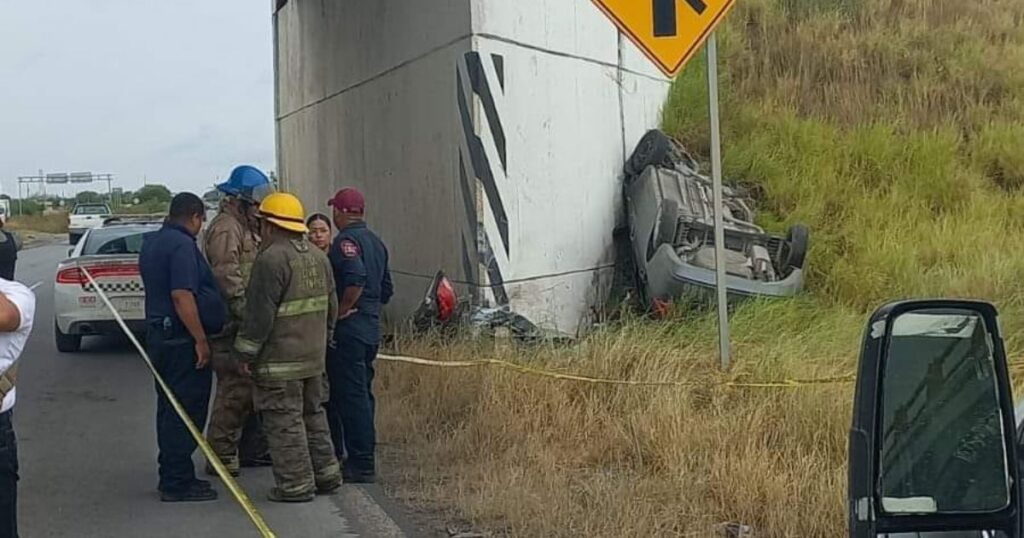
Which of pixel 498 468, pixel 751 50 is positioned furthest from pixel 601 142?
pixel 498 468

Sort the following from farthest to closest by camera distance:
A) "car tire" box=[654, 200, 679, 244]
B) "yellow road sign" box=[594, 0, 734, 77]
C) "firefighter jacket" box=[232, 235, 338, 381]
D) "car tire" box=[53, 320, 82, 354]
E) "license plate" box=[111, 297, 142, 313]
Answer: "car tire" box=[53, 320, 82, 354]
"license plate" box=[111, 297, 142, 313]
"car tire" box=[654, 200, 679, 244]
"yellow road sign" box=[594, 0, 734, 77]
"firefighter jacket" box=[232, 235, 338, 381]

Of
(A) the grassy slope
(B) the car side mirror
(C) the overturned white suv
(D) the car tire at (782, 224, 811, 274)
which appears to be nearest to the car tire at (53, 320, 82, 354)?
(A) the grassy slope

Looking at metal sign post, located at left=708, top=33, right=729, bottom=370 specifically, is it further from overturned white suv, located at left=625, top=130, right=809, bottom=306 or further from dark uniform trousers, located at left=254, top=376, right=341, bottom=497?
dark uniform trousers, located at left=254, top=376, right=341, bottom=497

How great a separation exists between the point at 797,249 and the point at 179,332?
21.0ft

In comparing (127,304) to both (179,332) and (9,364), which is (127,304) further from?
(9,364)

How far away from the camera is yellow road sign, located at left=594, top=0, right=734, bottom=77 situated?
8062 millimetres

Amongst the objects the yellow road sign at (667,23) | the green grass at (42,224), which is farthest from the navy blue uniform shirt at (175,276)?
the green grass at (42,224)

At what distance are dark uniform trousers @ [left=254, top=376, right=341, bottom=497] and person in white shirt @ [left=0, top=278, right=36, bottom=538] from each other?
2134 millimetres

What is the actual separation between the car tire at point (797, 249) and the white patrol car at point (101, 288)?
21.8 ft

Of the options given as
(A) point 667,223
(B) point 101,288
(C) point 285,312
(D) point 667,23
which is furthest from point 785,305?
(B) point 101,288

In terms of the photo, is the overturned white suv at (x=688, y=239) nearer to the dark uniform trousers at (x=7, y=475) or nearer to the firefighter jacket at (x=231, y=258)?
the firefighter jacket at (x=231, y=258)

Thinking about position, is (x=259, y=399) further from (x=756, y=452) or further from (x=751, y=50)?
(x=751, y=50)

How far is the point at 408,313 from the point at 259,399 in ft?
18.5

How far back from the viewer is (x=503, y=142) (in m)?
11.1
